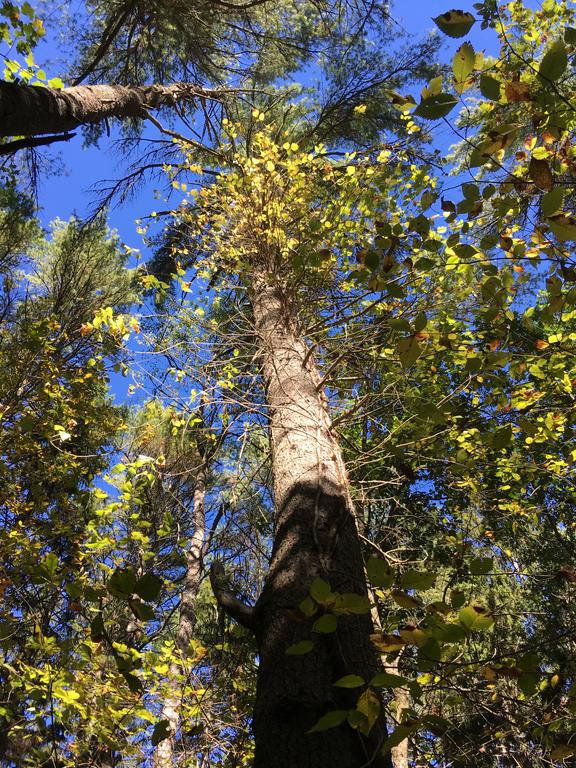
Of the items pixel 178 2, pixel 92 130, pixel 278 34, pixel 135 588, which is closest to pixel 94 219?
pixel 92 130

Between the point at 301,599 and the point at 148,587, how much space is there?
23.8 inches

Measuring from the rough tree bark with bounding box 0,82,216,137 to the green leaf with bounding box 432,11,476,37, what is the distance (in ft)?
8.80

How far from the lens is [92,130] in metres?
7.09

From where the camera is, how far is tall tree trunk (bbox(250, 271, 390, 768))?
3.89 ft

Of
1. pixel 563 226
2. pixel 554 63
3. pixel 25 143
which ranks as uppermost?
pixel 25 143

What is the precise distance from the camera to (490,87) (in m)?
1.34

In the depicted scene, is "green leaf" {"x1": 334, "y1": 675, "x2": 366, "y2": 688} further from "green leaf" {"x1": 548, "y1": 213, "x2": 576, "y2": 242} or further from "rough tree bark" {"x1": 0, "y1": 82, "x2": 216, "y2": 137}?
"rough tree bark" {"x1": 0, "y1": 82, "x2": 216, "y2": 137}

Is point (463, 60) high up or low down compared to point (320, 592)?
up

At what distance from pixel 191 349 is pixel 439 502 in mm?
4487

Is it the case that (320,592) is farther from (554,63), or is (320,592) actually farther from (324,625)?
(554,63)

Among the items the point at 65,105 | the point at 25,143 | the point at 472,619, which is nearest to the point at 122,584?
the point at 472,619

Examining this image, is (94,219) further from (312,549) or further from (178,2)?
(312,549)

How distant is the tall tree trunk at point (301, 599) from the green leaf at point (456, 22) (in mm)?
1458

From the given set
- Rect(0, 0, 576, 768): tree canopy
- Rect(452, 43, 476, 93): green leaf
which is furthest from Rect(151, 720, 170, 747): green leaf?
Rect(452, 43, 476, 93): green leaf
